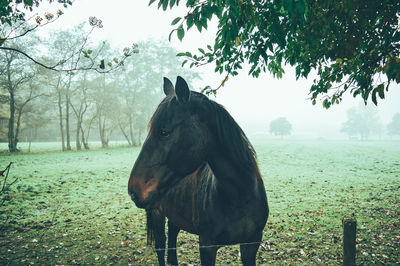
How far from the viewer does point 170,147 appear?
1955 millimetres

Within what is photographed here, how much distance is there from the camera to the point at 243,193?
7.43 ft

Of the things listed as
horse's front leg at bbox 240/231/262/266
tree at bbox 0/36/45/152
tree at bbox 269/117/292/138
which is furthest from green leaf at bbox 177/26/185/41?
tree at bbox 269/117/292/138

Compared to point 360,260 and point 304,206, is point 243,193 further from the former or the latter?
point 304,206

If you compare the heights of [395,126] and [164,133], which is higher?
[395,126]

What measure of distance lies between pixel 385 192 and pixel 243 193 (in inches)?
446

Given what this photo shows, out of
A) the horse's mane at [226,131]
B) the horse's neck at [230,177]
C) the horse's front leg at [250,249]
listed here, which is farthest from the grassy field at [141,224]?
the horse's mane at [226,131]

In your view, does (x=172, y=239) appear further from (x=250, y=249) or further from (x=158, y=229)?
(x=250, y=249)

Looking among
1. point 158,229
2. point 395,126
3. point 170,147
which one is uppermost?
point 395,126

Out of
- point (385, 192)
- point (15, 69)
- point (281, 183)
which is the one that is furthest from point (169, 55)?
point (385, 192)

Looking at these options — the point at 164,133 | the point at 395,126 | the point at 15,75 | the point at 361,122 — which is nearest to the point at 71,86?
the point at 15,75

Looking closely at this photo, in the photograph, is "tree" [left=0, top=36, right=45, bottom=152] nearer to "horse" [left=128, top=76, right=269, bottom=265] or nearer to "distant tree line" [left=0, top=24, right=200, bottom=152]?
"distant tree line" [left=0, top=24, right=200, bottom=152]

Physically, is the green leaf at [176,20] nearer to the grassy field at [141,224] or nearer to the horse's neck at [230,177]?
the horse's neck at [230,177]

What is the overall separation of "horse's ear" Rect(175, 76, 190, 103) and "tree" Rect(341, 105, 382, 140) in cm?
12133

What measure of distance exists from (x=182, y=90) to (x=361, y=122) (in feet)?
405
